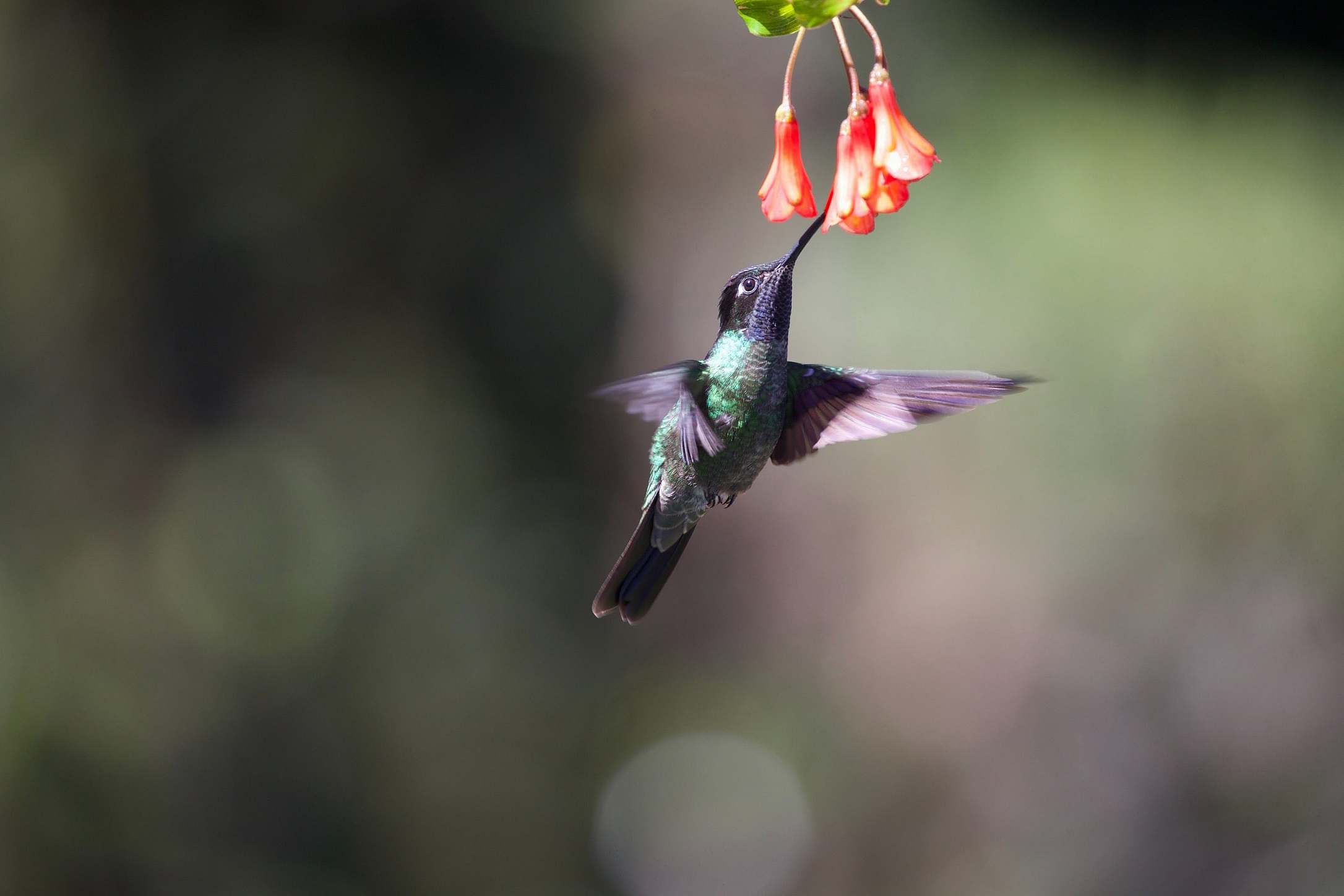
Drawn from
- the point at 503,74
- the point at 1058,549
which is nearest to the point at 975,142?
the point at 1058,549

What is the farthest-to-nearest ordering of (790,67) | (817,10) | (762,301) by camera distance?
1. (762,301)
2. (790,67)
3. (817,10)

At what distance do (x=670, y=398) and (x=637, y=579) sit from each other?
0.31 meters

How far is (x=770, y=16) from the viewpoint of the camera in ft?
2.80

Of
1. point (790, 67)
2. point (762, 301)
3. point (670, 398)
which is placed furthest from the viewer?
point (762, 301)

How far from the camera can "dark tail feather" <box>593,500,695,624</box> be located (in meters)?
1.24

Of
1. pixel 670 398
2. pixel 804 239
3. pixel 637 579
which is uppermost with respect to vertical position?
pixel 804 239

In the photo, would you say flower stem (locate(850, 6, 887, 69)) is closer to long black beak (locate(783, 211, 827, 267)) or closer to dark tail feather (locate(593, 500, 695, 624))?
long black beak (locate(783, 211, 827, 267))

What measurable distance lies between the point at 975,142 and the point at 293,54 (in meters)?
2.10

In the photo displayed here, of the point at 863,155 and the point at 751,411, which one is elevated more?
the point at 863,155

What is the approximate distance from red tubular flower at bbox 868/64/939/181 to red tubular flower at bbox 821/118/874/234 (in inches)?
0.9

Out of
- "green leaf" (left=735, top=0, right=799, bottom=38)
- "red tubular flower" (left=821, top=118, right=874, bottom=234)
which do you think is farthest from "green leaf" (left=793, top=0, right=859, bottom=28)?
"red tubular flower" (left=821, top=118, right=874, bottom=234)

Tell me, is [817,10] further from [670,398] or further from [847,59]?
[670,398]

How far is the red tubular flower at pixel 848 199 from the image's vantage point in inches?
37.9

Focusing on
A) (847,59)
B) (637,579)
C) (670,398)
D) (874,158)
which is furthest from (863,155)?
(637,579)
